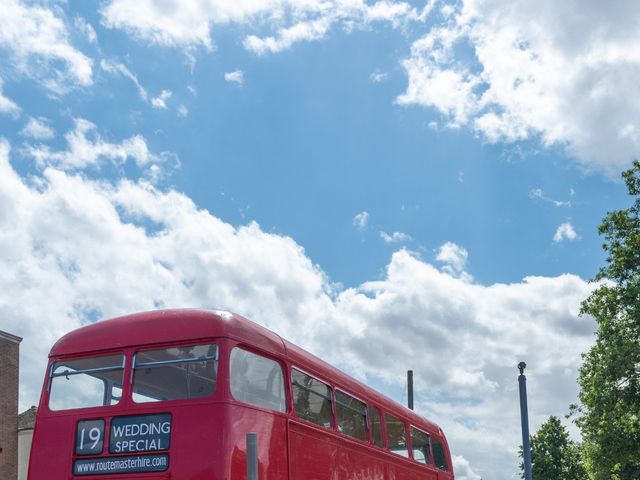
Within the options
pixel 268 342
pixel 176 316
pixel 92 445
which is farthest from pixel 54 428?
pixel 268 342

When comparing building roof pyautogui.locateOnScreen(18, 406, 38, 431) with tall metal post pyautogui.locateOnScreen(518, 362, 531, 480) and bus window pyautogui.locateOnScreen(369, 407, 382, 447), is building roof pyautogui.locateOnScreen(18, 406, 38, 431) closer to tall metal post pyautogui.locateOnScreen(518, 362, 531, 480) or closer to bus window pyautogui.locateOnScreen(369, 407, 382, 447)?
tall metal post pyautogui.locateOnScreen(518, 362, 531, 480)

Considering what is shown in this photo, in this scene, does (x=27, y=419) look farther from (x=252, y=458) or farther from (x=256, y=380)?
(x=252, y=458)

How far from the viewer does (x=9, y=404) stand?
28.9m

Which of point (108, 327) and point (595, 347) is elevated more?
point (595, 347)

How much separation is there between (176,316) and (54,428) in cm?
198

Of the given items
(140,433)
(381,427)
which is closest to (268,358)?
(140,433)

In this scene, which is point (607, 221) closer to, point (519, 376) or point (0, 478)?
point (519, 376)

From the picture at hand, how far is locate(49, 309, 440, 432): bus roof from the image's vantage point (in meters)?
9.57

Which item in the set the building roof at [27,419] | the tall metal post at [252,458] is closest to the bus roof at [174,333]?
the tall metal post at [252,458]

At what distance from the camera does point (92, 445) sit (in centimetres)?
946

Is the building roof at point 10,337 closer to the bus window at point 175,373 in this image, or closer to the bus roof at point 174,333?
the bus roof at point 174,333

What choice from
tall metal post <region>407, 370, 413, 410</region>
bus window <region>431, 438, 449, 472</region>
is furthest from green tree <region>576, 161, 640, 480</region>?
bus window <region>431, 438, 449, 472</region>

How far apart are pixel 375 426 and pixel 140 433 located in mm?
4521

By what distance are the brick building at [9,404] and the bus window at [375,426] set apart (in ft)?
65.3
